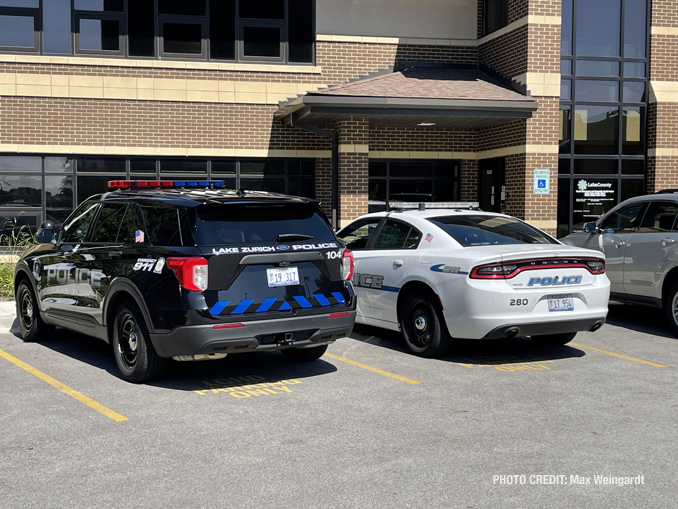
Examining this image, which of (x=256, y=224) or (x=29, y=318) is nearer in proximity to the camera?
(x=256, y=224)

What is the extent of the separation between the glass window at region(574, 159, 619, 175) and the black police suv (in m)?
12.3

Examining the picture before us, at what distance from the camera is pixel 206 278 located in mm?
6453

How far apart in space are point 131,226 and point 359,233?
3247mm

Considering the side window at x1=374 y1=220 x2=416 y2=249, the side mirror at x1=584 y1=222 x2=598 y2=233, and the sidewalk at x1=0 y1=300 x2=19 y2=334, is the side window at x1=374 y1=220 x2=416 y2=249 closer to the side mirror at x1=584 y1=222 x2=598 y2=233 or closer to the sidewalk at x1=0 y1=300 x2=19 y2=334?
the side mirror at x1=584 y1=222 x2=598 y2=233

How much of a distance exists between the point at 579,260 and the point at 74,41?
519 inches

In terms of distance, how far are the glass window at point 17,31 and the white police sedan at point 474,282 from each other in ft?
37.7

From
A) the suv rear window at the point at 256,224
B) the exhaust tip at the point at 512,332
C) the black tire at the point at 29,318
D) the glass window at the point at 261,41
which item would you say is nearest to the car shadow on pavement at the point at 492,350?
the exhaust tip at the point at 512,332

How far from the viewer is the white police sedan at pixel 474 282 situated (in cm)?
758

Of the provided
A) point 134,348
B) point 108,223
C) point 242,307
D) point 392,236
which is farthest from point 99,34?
point 242,307

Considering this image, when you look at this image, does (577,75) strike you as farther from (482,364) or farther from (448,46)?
(482,364)

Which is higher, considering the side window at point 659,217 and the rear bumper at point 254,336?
the side window at point 659,217

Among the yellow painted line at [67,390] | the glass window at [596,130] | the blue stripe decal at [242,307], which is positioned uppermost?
the glass window at [596,130]

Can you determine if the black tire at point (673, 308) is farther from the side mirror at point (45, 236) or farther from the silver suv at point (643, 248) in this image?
the side mirror at point (45, 236)

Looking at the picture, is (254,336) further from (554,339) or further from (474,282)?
(554,339)
